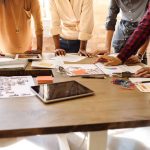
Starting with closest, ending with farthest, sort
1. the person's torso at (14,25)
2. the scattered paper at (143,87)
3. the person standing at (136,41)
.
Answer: the scattered paper at (143,87)
the person standing at (136,41)
the person's torso at (14,25)

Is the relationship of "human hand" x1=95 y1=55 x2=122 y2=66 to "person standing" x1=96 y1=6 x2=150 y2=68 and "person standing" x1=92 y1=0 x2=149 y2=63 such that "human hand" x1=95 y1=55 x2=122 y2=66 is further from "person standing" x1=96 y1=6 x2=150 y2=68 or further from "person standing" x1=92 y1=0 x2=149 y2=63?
"person standing" x1=92 y1=0 x2=149 y2=63

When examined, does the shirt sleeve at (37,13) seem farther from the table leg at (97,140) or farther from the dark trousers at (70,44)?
the table leg at (97,140)

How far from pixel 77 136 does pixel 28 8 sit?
1098 mm

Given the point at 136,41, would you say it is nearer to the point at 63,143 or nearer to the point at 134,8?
the point at 134,8

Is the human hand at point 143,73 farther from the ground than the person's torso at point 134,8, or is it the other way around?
the person's torso at point 134,8

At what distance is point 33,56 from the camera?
1.64 m

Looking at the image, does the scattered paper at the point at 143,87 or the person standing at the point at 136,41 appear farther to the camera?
the person standing at the point at 136,41

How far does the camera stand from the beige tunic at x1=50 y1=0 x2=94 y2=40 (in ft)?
6.48

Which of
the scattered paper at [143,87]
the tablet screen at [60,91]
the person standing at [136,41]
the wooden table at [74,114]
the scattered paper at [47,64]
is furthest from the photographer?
the person standing at [136,41]

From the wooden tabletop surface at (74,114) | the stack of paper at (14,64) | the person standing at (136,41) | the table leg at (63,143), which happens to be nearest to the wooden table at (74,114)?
the wooden tabletop surface at (74,114)

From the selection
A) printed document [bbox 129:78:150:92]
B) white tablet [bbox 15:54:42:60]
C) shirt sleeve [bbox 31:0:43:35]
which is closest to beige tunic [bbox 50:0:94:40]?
shirt sleeve [bbox 31:0:43:35]

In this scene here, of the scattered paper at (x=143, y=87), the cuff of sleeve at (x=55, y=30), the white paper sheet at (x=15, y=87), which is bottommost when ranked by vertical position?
the white paper sheet at (x=15, y=87)

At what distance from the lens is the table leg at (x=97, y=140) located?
84cm

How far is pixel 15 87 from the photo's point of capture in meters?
1.07
